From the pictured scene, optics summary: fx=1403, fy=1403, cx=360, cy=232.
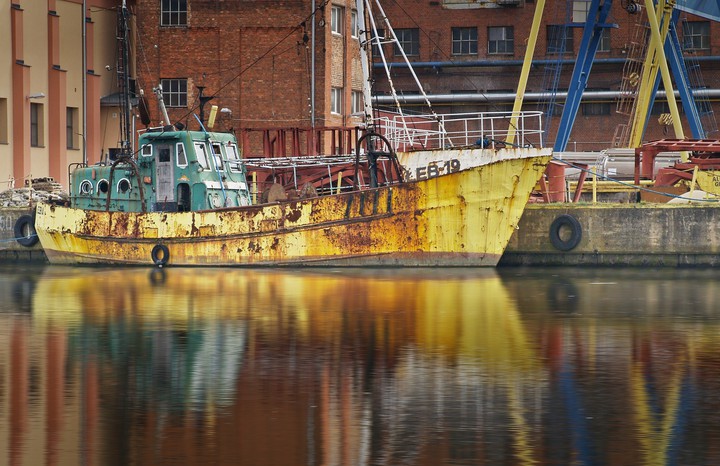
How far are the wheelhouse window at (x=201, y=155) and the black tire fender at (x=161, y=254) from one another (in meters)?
2.47

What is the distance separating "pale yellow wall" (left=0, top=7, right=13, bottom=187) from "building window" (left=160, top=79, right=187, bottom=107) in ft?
19.9

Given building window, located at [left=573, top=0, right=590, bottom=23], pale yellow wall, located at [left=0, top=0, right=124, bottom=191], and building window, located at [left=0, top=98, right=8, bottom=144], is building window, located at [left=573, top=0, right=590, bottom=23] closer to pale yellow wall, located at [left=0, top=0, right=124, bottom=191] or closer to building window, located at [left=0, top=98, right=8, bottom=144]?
pale yellow wall, located at [left=0, top=0, right=124, bottom=191]

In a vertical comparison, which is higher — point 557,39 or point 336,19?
point 557,39

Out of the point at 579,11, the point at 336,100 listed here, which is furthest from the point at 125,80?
the point at 579,11

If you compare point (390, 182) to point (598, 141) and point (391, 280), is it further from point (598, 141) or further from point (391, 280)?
point (598, 141)

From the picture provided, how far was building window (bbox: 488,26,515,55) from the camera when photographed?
261ft

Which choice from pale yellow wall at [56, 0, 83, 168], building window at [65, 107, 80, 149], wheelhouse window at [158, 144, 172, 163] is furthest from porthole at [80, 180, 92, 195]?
building window at [65, 107, 80, 149]

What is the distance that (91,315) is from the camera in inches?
1033

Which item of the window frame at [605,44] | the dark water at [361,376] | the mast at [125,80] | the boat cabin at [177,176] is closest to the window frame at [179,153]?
the boat cabin at [177,176]

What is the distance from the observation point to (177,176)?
38.7m

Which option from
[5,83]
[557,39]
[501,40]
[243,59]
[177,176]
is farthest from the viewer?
[501,40]

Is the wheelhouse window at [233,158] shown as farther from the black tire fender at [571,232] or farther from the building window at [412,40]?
the building window at [412,40]

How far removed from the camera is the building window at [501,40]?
79625mm

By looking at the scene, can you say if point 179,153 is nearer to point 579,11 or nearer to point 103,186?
point 103,186
